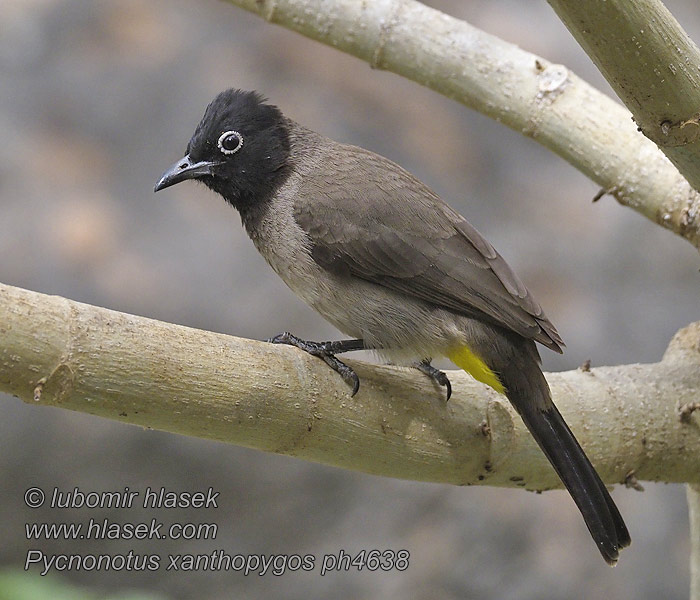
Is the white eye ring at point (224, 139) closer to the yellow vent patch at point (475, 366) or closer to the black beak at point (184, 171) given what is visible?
the black beak at point (184, 171)

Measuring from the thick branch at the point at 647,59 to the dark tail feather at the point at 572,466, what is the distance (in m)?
0.76

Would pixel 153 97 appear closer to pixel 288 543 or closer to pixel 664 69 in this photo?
pixel 288 543

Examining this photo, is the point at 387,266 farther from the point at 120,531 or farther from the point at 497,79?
the point at 120,531

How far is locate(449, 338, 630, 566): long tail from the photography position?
244 cm

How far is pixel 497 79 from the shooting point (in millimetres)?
3047

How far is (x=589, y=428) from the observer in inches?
107

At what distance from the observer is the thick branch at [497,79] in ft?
9.80

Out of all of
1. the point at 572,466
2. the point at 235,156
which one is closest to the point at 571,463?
the point at 572,466

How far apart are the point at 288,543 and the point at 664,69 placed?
143 inches

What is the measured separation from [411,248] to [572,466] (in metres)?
0.78

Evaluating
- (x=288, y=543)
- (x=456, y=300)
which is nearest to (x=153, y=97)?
(x=288, y=543)

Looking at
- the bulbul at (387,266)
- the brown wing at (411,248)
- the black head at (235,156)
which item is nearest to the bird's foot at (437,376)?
the bulbul at (387,266)

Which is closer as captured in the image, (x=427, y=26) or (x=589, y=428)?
Result: (x=589, y=428)

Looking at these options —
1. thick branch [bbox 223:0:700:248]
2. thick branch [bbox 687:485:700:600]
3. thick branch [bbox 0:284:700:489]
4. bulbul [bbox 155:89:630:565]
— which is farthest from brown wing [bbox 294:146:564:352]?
thick branch [bbox 687:485:700:600]
